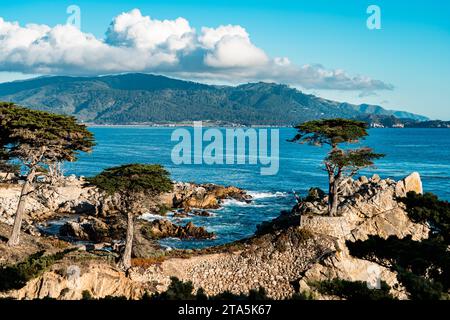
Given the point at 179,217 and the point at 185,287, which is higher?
the point at 185,287

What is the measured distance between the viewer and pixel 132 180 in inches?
931

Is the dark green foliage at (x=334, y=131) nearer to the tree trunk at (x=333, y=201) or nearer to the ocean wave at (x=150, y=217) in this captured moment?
the tree trunk at (x=333, y=201)

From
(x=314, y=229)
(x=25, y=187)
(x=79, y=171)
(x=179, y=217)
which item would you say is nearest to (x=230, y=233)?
(x=179, y=217)

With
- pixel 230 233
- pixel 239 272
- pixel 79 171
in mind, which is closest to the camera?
pixel 239 272

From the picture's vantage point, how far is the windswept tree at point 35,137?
22062mm

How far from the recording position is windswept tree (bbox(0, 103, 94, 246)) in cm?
2206

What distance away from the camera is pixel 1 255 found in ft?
70.0

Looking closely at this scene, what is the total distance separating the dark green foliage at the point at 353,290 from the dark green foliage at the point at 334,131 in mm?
16773

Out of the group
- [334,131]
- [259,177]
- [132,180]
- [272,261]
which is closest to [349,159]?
[334,131]

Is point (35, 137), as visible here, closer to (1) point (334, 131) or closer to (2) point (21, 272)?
(2) point (21, 272)

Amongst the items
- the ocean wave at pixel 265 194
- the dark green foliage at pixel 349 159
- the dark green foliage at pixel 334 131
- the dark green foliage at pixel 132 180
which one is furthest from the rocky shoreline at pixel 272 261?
the ocean wave at pixel 265 194

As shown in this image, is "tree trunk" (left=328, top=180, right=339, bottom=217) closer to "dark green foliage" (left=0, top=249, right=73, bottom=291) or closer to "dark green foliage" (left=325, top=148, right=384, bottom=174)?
"dark green foliage" (left=325, top=148, right=384, bottom=174)
